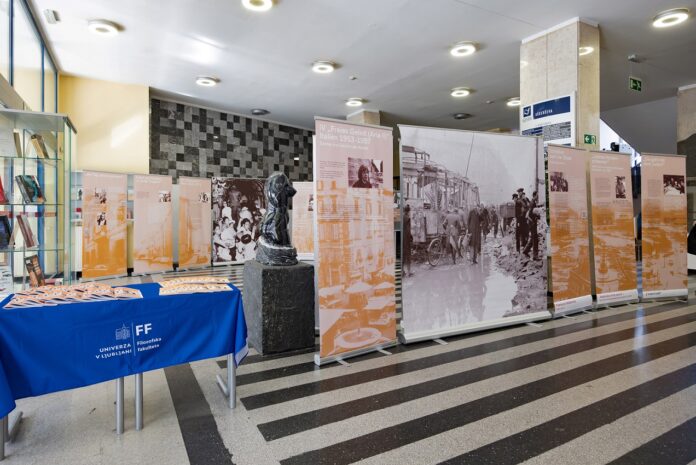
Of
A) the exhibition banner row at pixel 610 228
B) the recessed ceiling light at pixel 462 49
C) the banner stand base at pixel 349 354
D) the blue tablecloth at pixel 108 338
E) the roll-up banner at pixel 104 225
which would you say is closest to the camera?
the blue tablecloth at pixel 108 338

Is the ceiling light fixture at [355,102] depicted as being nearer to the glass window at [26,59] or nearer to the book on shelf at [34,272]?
the glass window at [26,59]

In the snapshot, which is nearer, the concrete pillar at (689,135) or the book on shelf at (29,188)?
the book on shelf at (29,188)

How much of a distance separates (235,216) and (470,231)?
6429 millimetres

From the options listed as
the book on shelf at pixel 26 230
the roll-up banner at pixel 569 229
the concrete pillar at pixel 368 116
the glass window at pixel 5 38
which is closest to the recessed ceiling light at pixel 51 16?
the glass window at pixel 5 38

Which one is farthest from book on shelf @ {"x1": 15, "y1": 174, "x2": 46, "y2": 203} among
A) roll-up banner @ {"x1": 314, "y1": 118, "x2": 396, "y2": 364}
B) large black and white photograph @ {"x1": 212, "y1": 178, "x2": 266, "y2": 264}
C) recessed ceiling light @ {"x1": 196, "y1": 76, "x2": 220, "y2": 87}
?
large black and white photograph @ {"x1": 212, "y1": 178, "x2": 266, "y2": 264}

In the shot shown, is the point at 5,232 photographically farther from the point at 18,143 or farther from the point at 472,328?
the point at 472,328

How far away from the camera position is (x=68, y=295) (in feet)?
7.09

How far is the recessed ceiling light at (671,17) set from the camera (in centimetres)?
526

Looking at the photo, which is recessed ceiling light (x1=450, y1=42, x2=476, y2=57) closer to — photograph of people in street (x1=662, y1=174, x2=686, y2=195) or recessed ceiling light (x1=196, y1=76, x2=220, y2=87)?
photograph of people in street (x1=662, y1=174, x2=686, y2=195)

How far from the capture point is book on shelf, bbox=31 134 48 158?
3834 millimetres

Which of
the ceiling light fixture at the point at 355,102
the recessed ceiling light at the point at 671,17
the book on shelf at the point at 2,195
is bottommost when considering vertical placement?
the book on shelf at the point at 2,195

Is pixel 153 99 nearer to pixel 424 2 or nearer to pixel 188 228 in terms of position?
pixel 188 228

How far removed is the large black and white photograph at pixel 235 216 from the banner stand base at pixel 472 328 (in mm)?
5940

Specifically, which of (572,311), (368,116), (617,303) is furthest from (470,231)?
(368,116)
